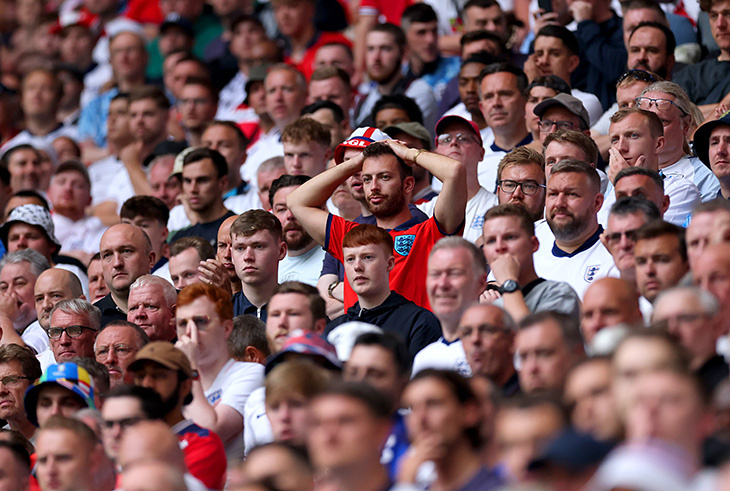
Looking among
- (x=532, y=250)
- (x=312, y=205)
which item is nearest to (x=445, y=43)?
(x=312, y=205)

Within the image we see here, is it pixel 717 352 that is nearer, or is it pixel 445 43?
pixel 717 352

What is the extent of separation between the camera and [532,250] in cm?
706

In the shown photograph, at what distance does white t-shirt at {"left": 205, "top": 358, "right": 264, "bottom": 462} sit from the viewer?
23.3 ft

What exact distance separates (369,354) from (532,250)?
1.50 metres

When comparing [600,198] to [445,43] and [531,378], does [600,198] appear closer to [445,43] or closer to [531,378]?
[531,378]

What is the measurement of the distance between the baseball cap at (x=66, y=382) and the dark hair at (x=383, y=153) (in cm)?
228

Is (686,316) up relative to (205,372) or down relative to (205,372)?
up

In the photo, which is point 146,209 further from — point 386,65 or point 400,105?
point 386,65

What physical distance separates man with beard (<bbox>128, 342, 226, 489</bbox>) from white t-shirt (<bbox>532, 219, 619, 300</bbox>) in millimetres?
2258

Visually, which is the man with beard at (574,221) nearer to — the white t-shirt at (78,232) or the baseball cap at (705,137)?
the baseball cap at (705,137)

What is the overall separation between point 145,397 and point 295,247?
2.89 m

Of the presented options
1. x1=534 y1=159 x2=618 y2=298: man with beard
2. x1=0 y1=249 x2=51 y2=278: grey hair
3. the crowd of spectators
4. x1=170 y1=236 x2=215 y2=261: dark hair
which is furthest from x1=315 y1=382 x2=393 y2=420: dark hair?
x1=0 y1=249 x2=51 y2=278: grey hair

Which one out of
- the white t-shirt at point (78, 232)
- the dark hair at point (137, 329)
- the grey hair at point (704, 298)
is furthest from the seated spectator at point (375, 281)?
the white t-shirt at point (78, 232)

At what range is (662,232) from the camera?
6355mm
